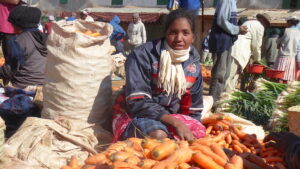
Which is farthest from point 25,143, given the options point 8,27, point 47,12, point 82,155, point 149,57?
point 47,12

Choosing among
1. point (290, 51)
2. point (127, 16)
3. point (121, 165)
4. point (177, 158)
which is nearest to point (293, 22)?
point (290, 51)

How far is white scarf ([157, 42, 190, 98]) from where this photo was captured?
10.0 ft

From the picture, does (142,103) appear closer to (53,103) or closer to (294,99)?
(53,103)

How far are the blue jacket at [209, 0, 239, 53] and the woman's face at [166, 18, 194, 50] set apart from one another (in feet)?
8.51

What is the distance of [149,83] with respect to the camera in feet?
10.2

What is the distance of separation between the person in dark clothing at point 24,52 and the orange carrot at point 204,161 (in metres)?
2.47

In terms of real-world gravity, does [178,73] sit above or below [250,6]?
below

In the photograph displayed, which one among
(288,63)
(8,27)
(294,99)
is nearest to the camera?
(294,99)

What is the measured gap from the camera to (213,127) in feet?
12.2

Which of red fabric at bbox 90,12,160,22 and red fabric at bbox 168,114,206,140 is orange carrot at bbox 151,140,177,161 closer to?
red fabric at bbox 168,114,206,140

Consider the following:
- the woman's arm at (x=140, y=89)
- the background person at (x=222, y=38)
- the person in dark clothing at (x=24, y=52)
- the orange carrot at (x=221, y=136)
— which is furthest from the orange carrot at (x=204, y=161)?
the background person at (x=222, y=38)

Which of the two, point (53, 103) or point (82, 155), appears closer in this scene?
point (82, 155)

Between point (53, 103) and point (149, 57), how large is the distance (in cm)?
102

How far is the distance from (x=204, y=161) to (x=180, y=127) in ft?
1.95
